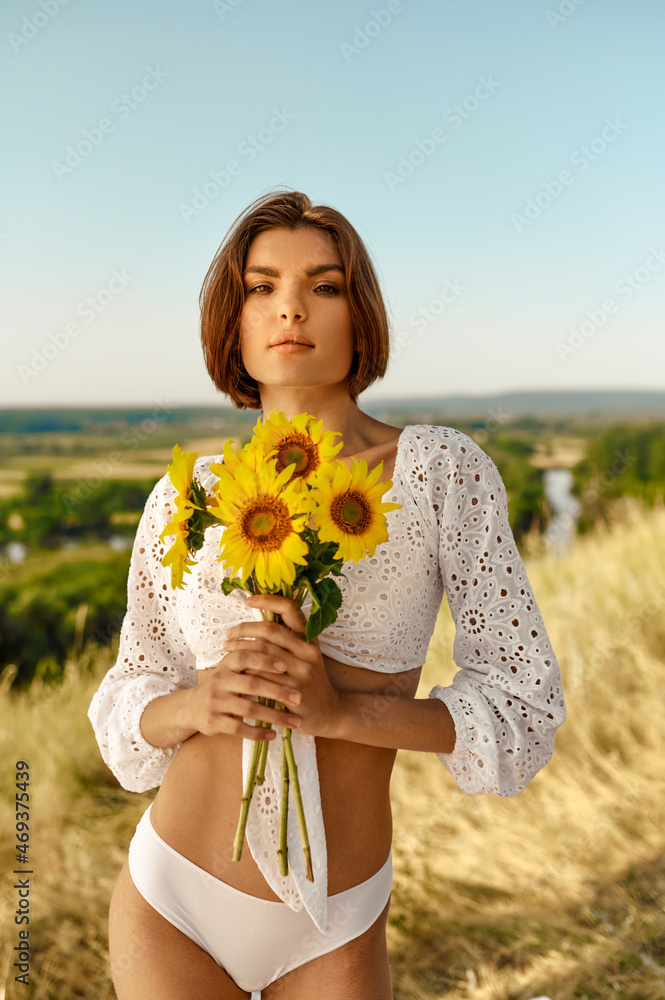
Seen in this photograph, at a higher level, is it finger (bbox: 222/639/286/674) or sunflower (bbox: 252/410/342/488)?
sunflower (bbox: 252/410/342/488)

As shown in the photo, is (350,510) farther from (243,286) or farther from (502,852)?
(502,852)

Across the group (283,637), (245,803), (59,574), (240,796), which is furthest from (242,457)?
(59,574)

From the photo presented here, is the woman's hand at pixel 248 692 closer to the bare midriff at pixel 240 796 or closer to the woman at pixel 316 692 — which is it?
the woman at pixel 316 692

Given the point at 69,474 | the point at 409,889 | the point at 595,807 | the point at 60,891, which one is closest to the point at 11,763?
the point at 60,891

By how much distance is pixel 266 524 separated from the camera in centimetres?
112

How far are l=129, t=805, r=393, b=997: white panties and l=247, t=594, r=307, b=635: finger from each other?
1.83 ft

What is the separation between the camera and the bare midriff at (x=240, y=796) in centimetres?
145

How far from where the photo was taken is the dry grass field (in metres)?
2.97

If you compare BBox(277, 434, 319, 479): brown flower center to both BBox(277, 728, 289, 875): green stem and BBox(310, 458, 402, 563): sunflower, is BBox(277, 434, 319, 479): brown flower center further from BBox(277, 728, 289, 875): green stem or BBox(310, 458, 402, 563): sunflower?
BBox(277, 728, 289, 875): green stem

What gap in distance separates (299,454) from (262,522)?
0.46 feet

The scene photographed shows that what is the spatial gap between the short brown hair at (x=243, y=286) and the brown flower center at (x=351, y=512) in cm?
63

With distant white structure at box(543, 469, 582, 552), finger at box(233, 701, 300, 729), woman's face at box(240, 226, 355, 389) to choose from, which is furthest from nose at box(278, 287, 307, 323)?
distant white structure at box(543, 469, 582, 552)

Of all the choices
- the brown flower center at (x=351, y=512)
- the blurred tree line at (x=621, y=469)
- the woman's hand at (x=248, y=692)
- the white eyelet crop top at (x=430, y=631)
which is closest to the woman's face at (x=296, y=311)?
the white eyelet crop top at (x=430, y=631)

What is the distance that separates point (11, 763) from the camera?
4387mm
